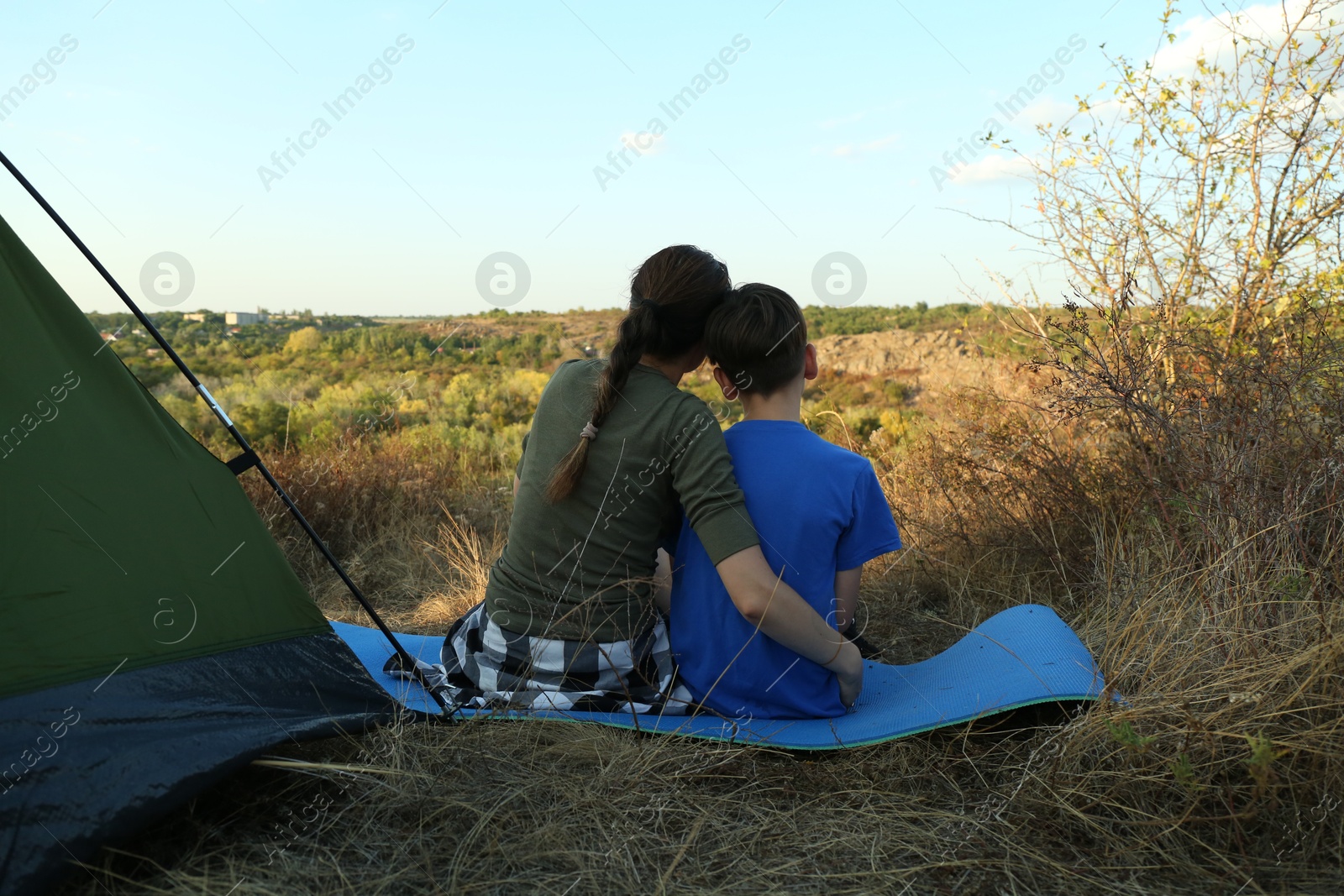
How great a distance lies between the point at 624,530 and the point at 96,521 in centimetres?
116

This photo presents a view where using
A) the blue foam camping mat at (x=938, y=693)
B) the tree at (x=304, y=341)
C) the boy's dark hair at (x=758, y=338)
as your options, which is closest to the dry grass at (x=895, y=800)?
the blue foam camping mat at (x=938, y=693)

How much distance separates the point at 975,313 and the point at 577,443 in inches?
136

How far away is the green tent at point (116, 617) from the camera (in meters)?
1.52

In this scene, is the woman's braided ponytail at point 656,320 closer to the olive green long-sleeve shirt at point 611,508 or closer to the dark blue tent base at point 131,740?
the olive green long-sleeve shirt at point 611,508

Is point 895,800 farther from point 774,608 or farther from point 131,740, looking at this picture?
point 131,740

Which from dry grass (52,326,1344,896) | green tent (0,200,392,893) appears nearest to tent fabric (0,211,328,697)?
green tent (0,200,392,893)

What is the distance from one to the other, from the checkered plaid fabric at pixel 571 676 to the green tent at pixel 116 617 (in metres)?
0.26

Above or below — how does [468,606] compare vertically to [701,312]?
below

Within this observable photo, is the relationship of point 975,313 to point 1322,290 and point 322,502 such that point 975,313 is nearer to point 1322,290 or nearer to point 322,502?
point 1322,290

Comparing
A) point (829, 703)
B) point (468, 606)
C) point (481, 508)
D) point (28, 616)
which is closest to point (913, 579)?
point (829, 703)

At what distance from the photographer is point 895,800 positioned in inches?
73.8

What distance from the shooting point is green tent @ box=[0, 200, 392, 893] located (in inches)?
60.0

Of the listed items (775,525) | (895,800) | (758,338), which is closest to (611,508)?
(775,525)

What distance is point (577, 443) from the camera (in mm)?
1996
